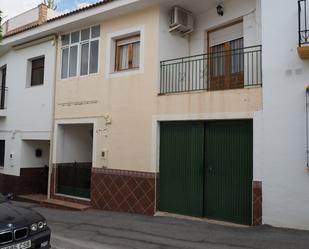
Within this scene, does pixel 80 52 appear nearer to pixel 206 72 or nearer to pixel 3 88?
pixel 206 72

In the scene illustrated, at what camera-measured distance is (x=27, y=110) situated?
571 inches

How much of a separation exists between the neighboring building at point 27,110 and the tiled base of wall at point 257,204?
319 inches

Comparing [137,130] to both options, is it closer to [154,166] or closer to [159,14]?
[154,166]

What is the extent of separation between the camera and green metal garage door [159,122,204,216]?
372 inches

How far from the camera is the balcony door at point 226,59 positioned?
9.91 meters

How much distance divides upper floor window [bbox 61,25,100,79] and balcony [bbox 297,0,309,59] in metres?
6.53

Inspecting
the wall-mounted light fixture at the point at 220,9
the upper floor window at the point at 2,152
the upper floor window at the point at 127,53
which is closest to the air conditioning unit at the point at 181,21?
the wall-mounted light fixture at the point at 220,9

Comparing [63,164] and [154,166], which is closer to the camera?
[154,166]

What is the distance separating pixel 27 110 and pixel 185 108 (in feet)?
25.1

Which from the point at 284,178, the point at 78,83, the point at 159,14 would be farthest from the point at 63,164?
the point at 284,178

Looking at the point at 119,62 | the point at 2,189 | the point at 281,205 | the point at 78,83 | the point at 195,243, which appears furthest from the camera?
the point at 2,189

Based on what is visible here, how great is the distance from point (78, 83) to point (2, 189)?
6443mm

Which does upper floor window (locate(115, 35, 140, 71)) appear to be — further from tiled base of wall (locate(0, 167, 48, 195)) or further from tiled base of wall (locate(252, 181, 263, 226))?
tiled base of wall (locate(0, 167, 48, 195))

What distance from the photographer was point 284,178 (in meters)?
7.74
